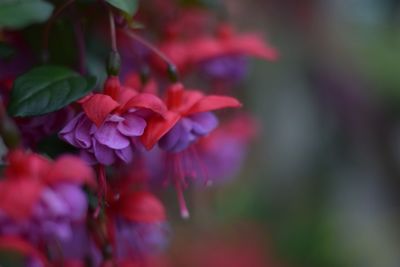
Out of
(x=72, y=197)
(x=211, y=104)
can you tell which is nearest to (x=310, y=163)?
(x=211, y=104)

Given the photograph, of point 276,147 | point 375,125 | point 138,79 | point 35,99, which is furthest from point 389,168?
point 35,99

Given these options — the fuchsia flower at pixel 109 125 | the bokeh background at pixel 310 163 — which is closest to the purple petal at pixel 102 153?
the fuchsia flower at pixel 109 125

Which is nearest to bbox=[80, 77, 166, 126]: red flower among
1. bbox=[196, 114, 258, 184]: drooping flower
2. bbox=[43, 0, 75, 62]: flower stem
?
bbox=[43, 0, 75, 62]: flower stem

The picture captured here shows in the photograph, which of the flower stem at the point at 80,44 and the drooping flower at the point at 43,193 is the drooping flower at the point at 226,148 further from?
the drooping flower at the point at 43,193

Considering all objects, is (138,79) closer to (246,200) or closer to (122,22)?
(122,22)

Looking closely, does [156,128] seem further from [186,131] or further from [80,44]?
[80,44]
